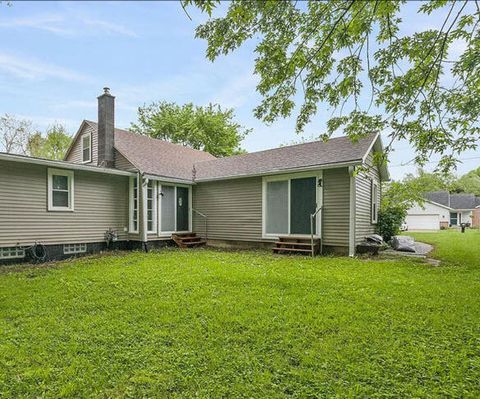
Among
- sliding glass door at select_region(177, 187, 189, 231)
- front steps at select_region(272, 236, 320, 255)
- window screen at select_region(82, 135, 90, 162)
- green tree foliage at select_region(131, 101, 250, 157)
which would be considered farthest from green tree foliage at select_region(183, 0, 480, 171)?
green tree foliage at select_region(131, 101, 250, 157)

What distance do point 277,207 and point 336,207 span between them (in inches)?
82.7

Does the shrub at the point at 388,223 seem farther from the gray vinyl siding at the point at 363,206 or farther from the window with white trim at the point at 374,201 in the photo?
the gray vinyl siding at the point at 363,206

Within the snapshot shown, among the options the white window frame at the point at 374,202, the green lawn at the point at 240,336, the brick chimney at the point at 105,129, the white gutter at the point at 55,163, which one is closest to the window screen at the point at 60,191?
the white gutter at the point at 55,163

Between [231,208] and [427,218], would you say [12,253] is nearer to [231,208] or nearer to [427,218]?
[231,208]

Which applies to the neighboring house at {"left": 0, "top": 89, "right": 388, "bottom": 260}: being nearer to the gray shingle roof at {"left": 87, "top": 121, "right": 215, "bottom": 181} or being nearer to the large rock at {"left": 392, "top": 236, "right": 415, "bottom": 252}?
the gray shingle roof at {"left": 87, "top": 121, "right": 215, "bottom": 181}

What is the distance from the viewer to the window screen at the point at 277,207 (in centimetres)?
1012

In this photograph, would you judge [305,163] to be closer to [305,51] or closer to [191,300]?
[305,51]

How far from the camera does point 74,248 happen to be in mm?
9250

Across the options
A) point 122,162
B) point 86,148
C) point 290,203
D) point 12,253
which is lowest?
point 12,253

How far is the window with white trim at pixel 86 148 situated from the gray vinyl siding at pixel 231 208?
438cm

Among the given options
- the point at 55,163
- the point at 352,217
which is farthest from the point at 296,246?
the point at 55,163

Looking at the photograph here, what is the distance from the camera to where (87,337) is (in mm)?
3219

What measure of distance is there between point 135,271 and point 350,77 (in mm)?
5583

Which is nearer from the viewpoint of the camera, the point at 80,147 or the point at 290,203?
the point at 290,203
